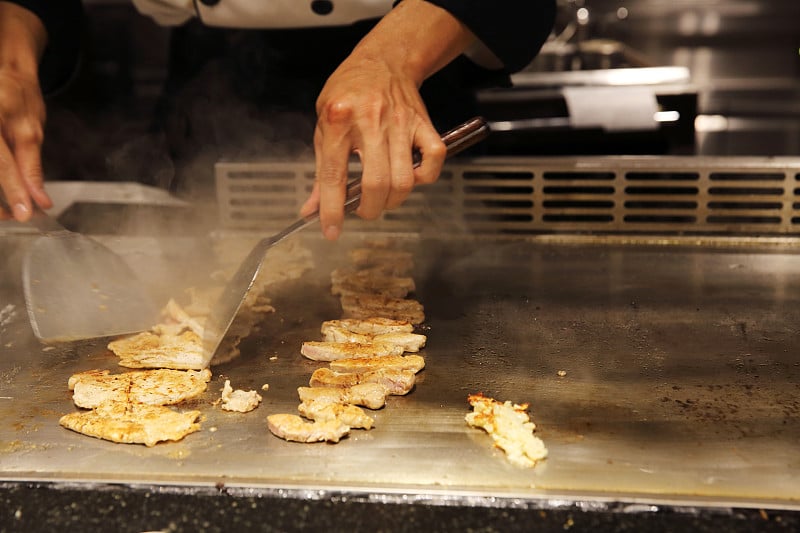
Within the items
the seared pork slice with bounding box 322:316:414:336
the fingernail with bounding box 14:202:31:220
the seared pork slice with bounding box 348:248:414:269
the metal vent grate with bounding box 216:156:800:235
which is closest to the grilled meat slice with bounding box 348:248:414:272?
the seared pork slice with bounding box 348:248:414:269

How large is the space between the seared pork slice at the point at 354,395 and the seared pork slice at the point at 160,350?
0.27 m

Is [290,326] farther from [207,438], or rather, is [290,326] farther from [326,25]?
[326,25]

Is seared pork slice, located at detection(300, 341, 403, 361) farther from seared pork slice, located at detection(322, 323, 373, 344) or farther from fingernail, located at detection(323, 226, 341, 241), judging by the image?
fingernail, located at detection(323, 226, 341, 241)

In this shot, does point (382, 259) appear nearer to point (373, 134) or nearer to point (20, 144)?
point (373, 134)

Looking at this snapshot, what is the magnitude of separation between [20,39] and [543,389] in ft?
5.65

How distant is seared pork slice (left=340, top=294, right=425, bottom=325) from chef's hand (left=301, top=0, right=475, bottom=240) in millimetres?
260

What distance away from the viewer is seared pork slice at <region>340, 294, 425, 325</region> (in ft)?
5.85

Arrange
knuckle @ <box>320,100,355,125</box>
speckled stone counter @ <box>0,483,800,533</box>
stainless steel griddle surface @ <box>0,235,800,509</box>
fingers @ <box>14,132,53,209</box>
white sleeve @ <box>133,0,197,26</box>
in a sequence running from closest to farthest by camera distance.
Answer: speckled stone counter @ <box>0,483,800,533</box> < stainless steel griddle surface @ <box>0,235,800,509</box> < knuckle @ <box>320,100,355,125</box> < fingers @ <box>14,132,53,209</box> < white sleeve @ <box>133,0,197,26</box>

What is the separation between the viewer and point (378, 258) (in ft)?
6.91

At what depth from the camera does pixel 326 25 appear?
7.44 feet

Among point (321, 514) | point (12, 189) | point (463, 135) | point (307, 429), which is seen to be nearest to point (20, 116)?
point (12, 189)

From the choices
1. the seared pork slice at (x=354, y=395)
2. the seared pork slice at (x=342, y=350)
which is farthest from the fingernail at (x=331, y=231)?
the seared pork slice at (x=354, y=395)

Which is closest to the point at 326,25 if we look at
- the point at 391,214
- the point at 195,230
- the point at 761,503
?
the point at 391,214

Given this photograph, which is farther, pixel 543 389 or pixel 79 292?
pixel 79 292
